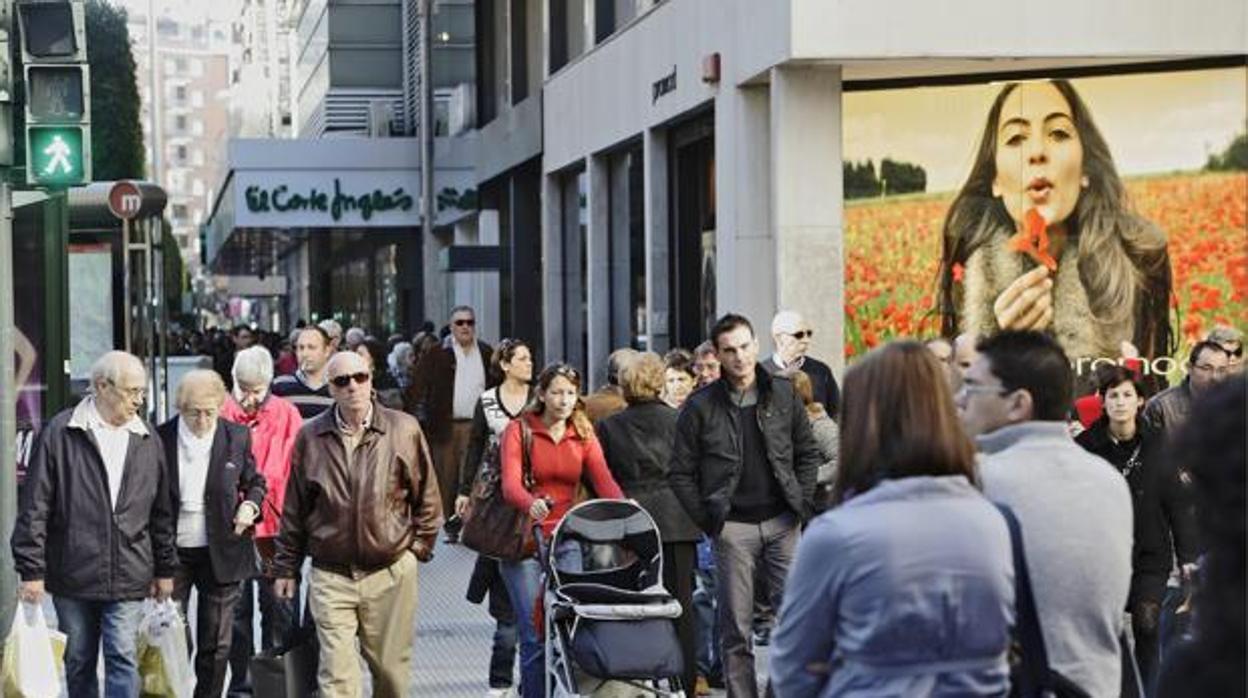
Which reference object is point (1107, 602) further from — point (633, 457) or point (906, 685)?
point (633, 457)

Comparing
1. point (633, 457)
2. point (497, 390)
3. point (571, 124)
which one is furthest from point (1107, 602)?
point (571, 124)

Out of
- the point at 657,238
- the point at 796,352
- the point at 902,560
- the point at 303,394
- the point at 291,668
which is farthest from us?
the point at 657,238

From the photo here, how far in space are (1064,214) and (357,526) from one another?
10.4 meters

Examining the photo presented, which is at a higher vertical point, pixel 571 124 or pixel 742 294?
pixel 571 124

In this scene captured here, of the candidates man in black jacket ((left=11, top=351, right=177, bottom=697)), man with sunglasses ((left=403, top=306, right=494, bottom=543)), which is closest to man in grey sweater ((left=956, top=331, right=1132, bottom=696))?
man in black jacket ((left=11, top=351, right=177, bottom=697))

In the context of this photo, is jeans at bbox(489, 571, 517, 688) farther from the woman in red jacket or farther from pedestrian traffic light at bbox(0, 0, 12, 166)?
pedestrian traffic light at bbox(0, 0, 12, 166)

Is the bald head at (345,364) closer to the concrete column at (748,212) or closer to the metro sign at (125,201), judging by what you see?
the concrete column at (748,212)

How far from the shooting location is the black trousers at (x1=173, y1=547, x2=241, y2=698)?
414 inches

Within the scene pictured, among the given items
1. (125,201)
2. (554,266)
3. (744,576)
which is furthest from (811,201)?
(554,266)

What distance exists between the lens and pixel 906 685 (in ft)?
16.1

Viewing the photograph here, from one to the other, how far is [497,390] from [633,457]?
7.37 ft

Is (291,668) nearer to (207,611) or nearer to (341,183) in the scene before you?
(207,611)

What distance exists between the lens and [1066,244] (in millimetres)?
18953

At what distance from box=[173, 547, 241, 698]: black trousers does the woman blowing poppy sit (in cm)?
938
